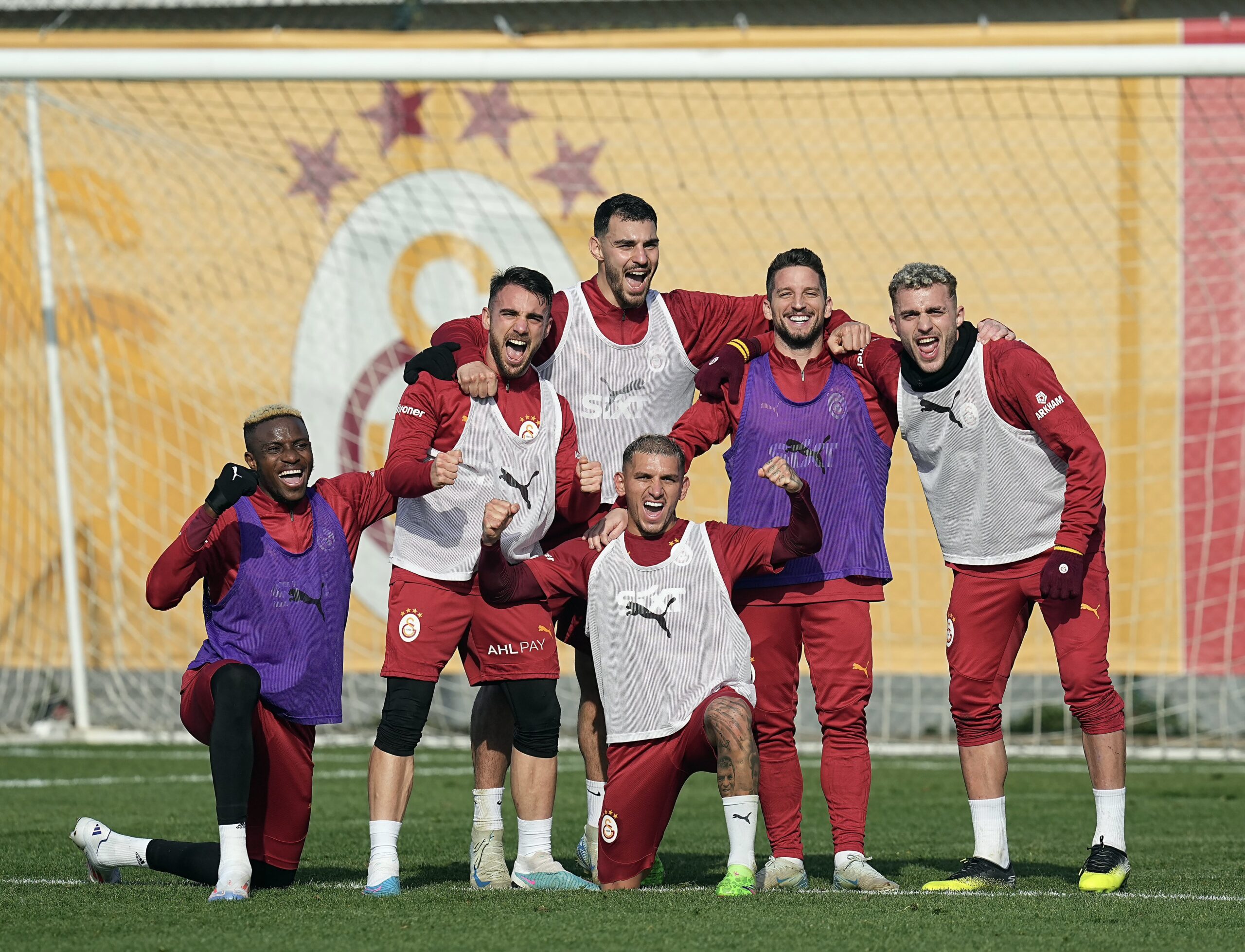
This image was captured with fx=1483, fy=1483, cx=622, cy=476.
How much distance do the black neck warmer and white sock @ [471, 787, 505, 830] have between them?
2.01 meters

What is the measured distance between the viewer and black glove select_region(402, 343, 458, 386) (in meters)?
4.97

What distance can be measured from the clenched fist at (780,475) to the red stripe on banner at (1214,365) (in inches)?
284

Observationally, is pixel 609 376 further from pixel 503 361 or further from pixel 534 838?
pixel 534 838

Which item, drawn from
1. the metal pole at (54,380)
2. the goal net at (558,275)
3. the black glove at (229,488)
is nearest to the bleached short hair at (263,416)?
the black glove at (229,488)

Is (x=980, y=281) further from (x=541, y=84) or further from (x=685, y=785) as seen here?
(x=685, y=785)

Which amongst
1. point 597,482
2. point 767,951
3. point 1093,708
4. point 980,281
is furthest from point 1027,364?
point 980,281

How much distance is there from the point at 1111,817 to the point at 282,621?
2.82 metres

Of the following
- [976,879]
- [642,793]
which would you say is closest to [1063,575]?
[976,879]

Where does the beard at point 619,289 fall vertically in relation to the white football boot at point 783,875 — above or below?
above

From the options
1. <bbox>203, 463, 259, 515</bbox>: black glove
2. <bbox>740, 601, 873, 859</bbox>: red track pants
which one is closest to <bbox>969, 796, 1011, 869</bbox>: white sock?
<bbox>740, 601, 873, 859</bbox>: red track pants

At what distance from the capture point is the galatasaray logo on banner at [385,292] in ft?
37.3

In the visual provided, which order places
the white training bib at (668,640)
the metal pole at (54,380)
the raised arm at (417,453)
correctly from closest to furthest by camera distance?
the raised arm at (417,453)
the white training bib at (668,640)
the metal pole at (54,380)

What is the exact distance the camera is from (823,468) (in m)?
5.12

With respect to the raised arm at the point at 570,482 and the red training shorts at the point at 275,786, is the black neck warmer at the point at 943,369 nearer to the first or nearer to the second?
the raised arm at the point at 570,482
